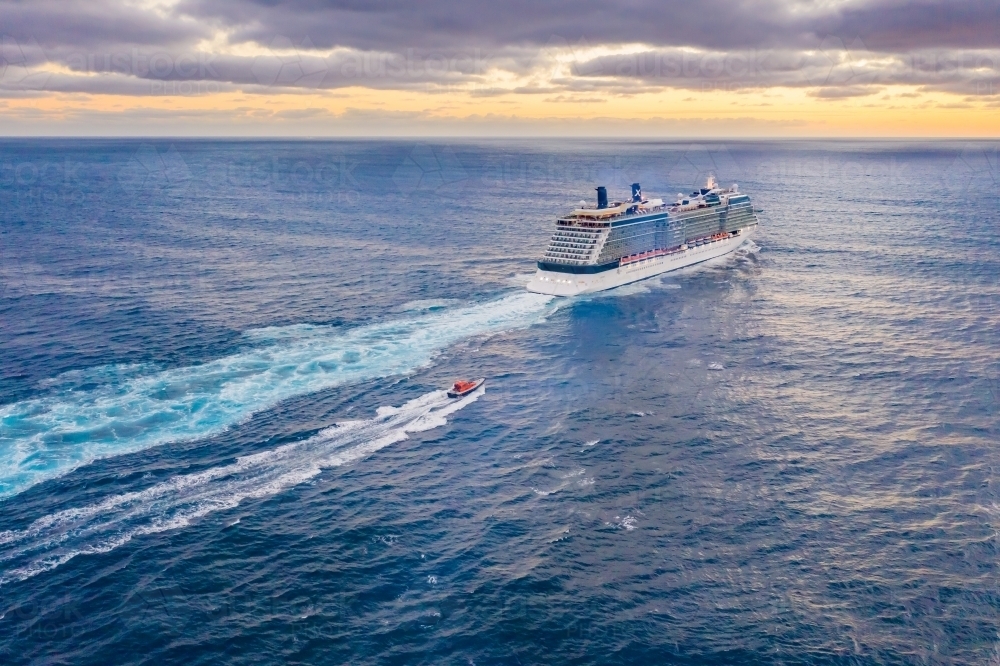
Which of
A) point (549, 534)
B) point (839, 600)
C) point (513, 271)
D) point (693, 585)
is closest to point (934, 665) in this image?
point (839, 600)

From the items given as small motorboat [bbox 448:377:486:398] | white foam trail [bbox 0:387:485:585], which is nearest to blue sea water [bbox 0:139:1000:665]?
white foam trail [bbox 0:387:485:585]

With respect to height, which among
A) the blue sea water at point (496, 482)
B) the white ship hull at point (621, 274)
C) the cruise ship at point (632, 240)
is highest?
the cruise ship at point (632, 240)

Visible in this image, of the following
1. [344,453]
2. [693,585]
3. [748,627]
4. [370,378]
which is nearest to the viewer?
[748,627]

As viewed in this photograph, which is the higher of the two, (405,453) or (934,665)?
(405,453)

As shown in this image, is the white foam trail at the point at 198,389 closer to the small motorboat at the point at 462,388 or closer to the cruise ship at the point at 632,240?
the small motorboat at the point at 462,388

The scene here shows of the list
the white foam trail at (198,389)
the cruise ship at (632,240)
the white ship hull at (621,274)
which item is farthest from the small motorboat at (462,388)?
the cruise ship at (632,240)

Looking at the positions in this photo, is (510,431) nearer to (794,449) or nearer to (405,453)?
(405,453)

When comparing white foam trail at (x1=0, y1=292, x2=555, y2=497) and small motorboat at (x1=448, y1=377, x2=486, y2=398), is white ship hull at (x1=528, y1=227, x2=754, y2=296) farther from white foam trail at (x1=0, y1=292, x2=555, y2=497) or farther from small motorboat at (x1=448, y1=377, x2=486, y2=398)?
small motorboat at (x1=448, y1=377, x2=486, y2=398)

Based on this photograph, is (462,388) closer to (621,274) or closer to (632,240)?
(621,274)

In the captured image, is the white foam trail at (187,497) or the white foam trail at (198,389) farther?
the white foam trail at (198,389)
